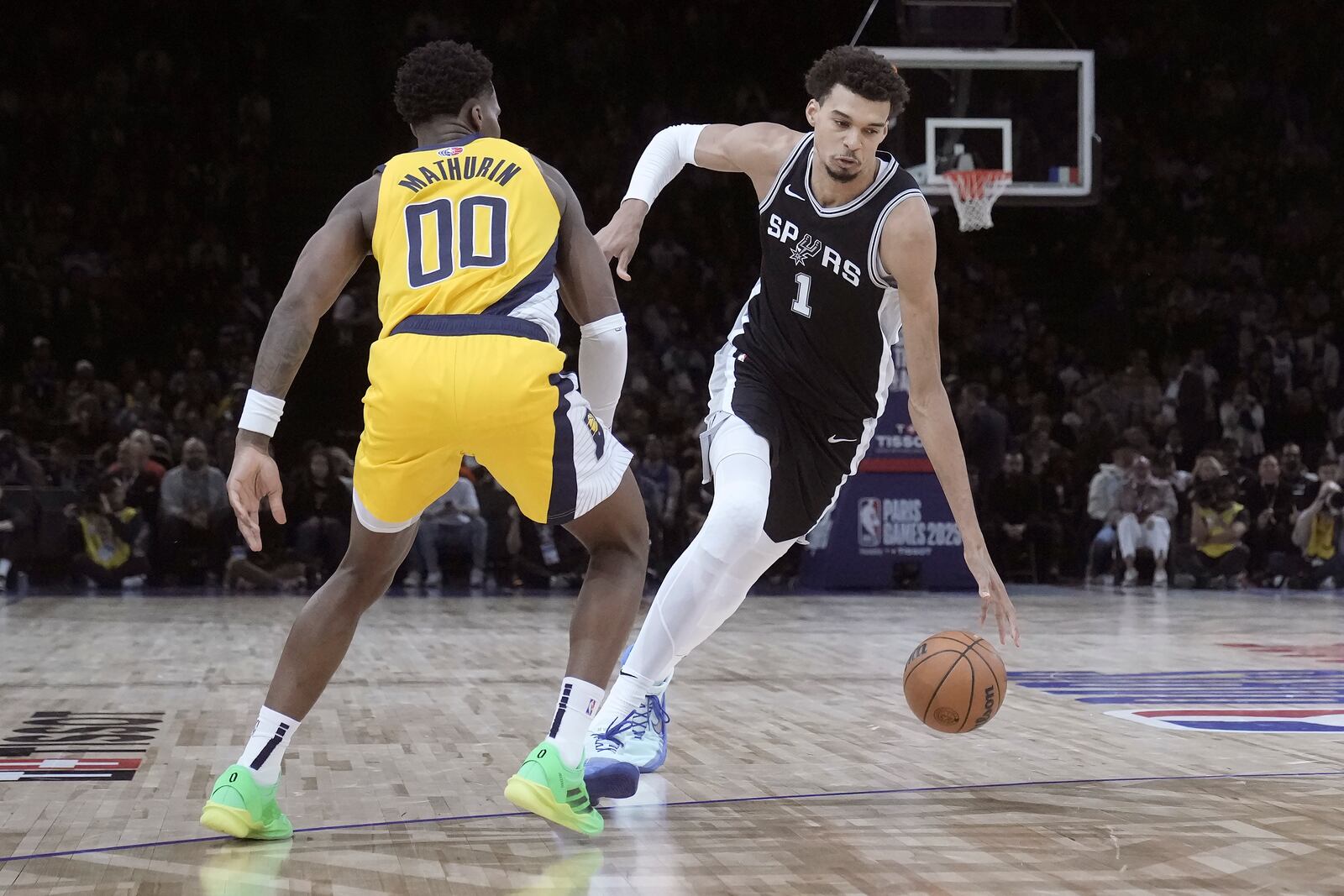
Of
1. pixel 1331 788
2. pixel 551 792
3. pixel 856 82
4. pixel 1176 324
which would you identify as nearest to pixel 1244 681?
pixel 1331 788

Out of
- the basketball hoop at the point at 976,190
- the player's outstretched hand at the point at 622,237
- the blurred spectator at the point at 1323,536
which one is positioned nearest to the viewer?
the player's outstretched hand at the point at 622,237

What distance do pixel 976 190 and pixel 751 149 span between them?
7.29 metres

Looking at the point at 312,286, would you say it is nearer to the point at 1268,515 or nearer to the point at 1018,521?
the point at 1018,521

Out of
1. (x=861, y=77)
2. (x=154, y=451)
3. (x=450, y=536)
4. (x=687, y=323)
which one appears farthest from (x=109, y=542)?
(x=861, y=77)

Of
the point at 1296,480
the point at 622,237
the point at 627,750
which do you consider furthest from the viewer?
the point at 1296,480

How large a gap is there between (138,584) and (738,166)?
914 centimetres

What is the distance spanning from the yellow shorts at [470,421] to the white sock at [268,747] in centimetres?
46

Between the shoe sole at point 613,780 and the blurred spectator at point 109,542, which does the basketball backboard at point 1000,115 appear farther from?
the shoe sole at point 613,780

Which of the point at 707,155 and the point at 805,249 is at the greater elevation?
the point at 707,155

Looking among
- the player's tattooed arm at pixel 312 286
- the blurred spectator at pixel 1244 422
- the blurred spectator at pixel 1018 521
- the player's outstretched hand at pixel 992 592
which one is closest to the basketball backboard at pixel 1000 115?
the blurred spectator at pixel 1018 521

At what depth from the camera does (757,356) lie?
14.3 feet

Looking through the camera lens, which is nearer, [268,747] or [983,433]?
[268,747]

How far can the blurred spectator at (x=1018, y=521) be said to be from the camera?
13.3m

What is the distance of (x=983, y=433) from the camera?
13.3m
